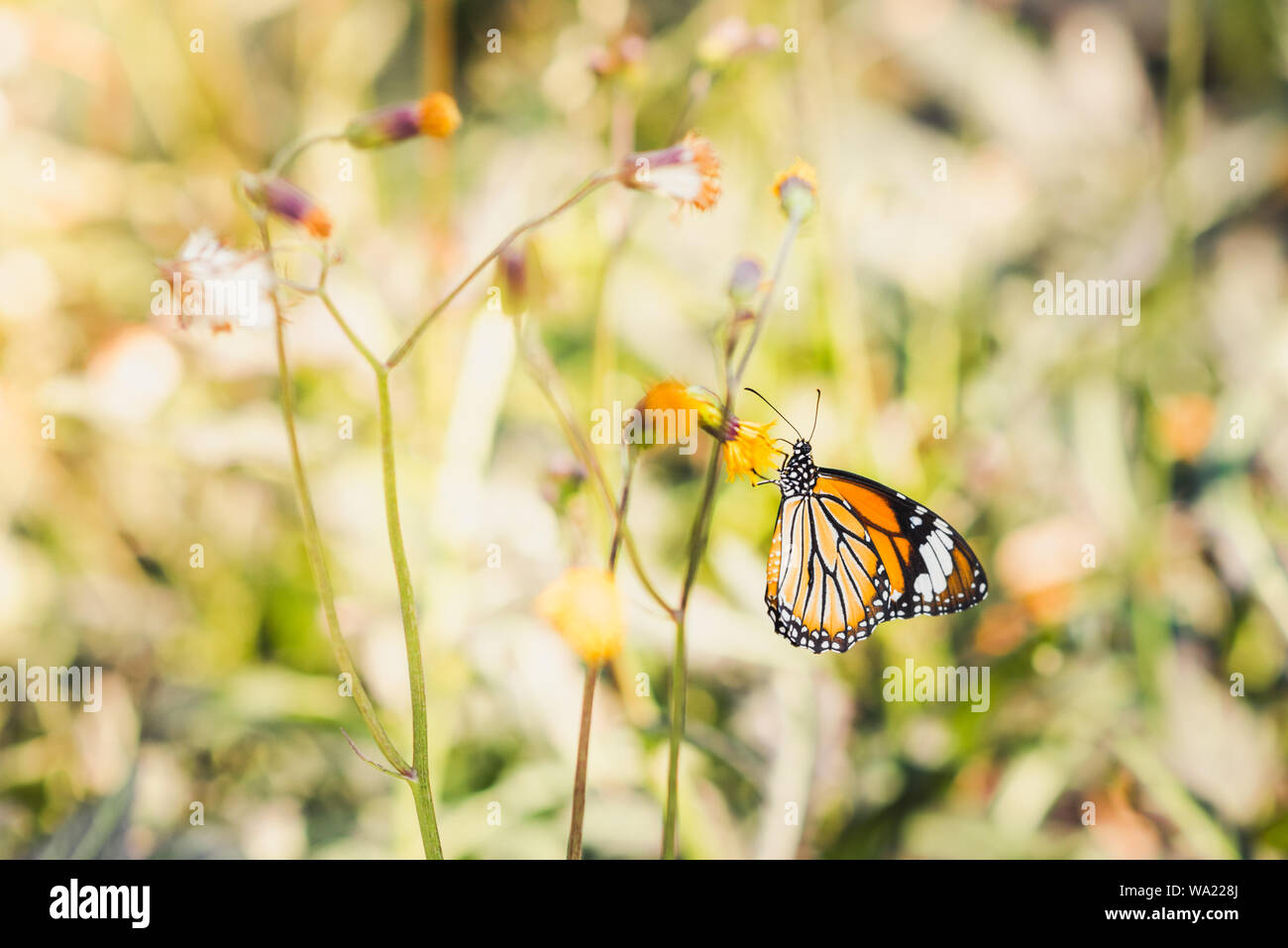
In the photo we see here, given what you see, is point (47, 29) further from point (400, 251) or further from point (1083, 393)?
point (1083, 393)

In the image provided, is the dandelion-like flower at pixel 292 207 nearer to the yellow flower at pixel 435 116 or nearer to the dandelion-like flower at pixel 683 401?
the yellow flower at pixel 435 116
